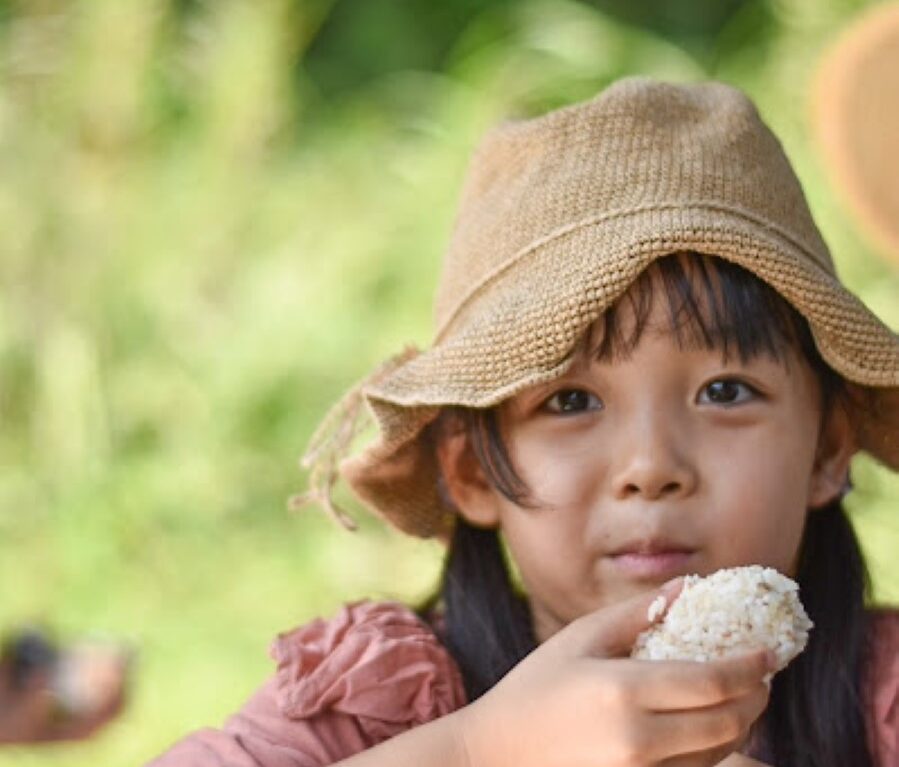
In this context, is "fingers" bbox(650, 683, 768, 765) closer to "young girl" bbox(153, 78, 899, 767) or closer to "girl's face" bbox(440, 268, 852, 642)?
"young girl" bbox(153, 78, 899, 767)

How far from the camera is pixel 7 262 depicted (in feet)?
11.3

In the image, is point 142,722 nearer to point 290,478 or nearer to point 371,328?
point 290,478

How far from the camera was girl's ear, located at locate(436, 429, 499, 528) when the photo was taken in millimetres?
1713

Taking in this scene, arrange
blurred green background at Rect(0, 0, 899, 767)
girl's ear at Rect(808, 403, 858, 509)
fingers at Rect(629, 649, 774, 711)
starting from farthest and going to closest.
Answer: blurred green background at Rect(0, 0, 899, 767)
girl's ear at Rect(808, 403, 858, 509)
fingers at Rect(629, 649, 774, 711)

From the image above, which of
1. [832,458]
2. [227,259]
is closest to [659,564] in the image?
→ [832,458]

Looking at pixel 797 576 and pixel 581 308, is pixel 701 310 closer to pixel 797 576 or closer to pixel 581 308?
pixel 581 308

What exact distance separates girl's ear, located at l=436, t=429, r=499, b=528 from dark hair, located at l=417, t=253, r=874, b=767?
0.07 ft

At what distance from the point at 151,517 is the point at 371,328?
538 mm

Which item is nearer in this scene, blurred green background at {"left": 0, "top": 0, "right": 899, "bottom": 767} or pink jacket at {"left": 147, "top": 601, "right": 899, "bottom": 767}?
pink jacket at {"left": 147, "top": 601, "right": 899, "bottom": 767}

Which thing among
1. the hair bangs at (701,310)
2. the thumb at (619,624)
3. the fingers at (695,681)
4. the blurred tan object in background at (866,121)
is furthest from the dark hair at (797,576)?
the blurred tan object in background at (866,121)

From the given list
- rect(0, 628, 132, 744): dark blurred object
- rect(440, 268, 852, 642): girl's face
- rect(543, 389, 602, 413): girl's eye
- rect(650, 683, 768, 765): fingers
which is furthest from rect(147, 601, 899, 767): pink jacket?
rect(0, 628, 132, 744): dark blurred object

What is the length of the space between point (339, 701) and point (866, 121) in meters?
1.72

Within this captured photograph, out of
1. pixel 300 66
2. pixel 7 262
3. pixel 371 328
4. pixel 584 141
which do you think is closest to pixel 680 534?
pixel 584 141

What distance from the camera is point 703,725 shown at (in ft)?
4.10
